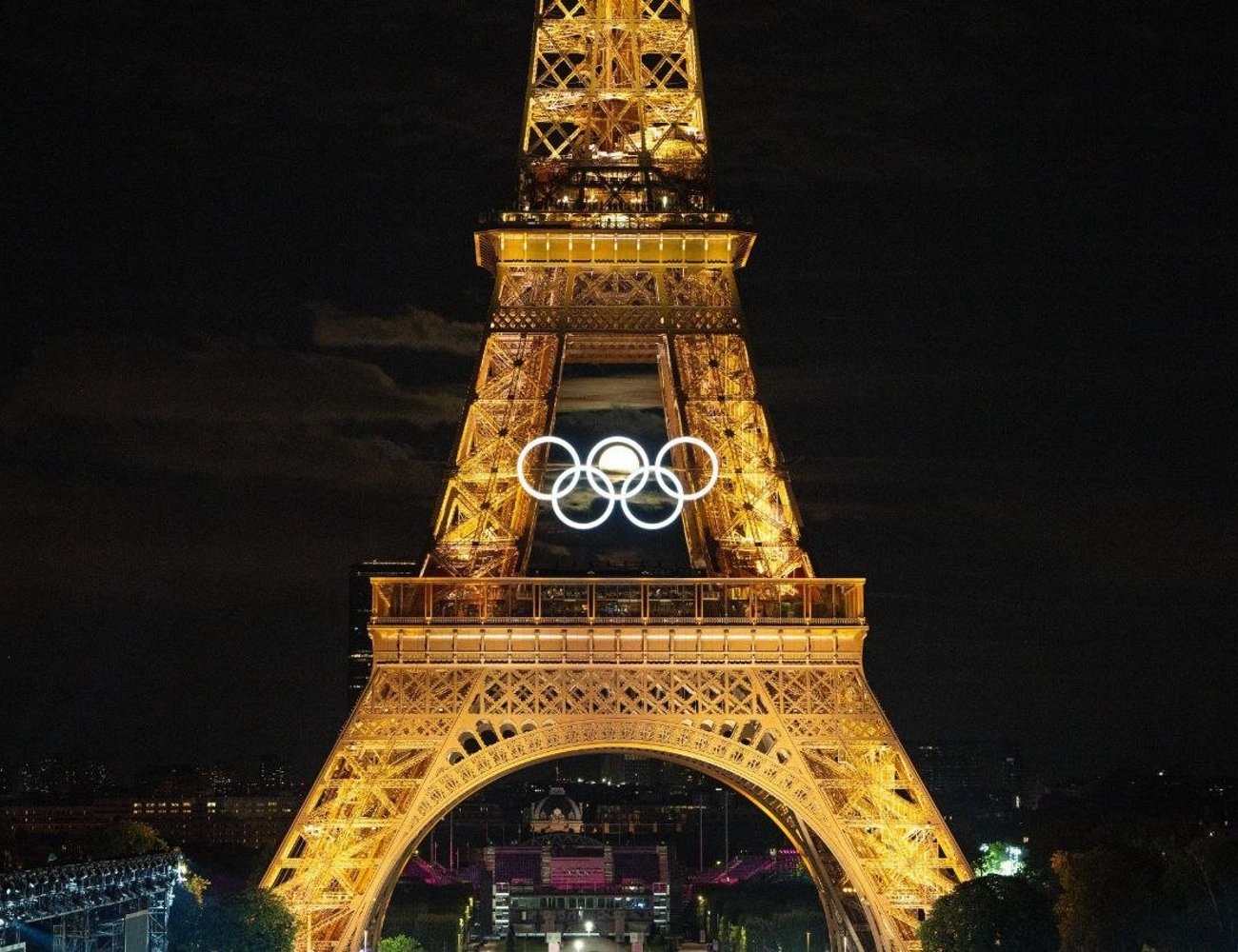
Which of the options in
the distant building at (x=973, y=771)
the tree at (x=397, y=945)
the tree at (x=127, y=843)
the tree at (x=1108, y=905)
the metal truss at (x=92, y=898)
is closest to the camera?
the metal truss at (x=92, y=898)

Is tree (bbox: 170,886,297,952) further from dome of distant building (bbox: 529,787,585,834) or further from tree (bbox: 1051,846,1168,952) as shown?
dome of distant building (bbox: 529,787,585,834)

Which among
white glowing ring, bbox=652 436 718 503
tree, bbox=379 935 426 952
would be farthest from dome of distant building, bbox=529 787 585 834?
white glowing ring, bbox=652 436 718 503

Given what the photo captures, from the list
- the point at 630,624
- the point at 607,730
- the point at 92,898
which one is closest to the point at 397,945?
the point at 607,730

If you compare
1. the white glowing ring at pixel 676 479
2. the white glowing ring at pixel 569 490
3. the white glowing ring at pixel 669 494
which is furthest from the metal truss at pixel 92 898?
the white glowing ring at pixel 676 479

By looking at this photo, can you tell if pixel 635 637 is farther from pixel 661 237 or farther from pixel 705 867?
pixel 705 867

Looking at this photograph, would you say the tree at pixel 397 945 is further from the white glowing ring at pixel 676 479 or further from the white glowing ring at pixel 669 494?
the white glowing ring at pixel 676 479

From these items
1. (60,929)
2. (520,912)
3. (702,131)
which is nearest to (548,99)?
(702,131)
